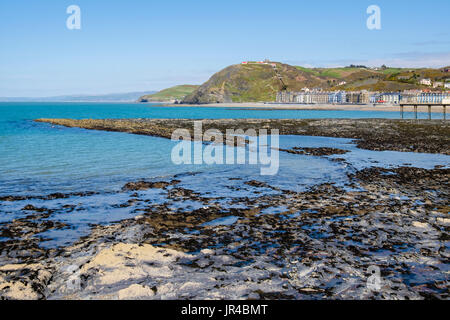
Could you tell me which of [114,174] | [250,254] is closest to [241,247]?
[250,254]

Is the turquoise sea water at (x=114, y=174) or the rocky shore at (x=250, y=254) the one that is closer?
the rocky shore at (x=250, y=254)

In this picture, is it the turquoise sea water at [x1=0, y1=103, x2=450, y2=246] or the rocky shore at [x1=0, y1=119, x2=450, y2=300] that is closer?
the rocky shore at [x1=0, y1=119, x2=450, y2=300]

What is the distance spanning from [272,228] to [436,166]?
53.9 ft

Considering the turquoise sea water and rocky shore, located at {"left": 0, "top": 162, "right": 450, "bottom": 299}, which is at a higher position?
the turquoise sea water

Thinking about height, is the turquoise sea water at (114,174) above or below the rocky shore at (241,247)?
above

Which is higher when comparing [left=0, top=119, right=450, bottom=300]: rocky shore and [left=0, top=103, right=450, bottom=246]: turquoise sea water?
[left=0, top=103, right=450, bottom=246]: turquoise sea water

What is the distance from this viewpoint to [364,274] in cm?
854

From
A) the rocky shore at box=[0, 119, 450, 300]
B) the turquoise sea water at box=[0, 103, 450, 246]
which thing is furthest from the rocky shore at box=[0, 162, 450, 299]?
the turquoise sea water at box=[0, 103, 450, 246]

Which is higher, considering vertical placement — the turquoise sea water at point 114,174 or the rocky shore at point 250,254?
the turquoise sea water at point 114,174

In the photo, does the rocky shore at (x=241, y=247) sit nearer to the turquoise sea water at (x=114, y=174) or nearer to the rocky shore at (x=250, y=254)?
the rocky shore at (x=250, y=254)

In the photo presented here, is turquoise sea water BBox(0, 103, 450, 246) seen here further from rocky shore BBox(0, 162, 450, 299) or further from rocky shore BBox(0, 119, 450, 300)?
rocky shore BBox(0, 162, 450, 299)

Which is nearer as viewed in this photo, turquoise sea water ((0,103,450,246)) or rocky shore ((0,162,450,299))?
rocky shore ((0,162,450,299))

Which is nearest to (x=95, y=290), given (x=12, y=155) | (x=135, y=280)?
(x=135, y=280)

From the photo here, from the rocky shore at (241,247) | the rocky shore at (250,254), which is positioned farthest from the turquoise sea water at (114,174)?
the rocky shore at (250,254)
